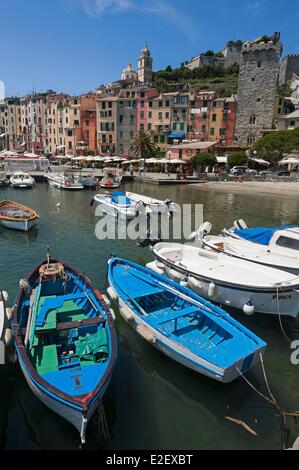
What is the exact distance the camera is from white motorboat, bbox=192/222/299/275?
1495 centimetres

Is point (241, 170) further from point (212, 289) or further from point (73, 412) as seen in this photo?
point (73, 412)

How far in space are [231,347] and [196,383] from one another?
142 centimetres

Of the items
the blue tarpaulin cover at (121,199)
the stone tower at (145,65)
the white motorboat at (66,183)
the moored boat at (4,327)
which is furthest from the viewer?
the stone tower at (145,65)

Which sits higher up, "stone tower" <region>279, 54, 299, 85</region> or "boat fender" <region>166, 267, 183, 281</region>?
"stone tower" <region>279, 54, 299, 85</region>

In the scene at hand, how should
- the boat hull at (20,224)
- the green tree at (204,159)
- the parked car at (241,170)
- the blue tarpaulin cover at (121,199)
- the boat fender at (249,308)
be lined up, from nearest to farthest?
A: the boat fender at (249,308) < the boat hull at (20,224) < the blue tarpaulin cover at (121,199) < the green tree at (204,159) < the parked car at (241,170)

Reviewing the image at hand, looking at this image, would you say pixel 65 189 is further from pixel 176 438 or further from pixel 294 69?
pixel 294 69

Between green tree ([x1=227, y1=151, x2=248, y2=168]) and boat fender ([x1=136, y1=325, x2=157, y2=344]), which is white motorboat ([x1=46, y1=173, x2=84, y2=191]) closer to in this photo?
green tree ([x1=227, y1=151, x2=248, y2=168])

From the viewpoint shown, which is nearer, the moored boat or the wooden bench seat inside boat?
the moored boat

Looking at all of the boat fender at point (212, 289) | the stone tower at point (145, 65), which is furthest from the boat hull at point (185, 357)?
the stone tower at point (145, 65)

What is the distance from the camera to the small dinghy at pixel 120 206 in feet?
94.4

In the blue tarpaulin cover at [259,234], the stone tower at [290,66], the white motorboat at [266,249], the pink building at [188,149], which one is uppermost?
the stone tower at [290,66]

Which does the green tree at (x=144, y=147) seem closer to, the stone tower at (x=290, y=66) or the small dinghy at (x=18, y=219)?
the small dinghy at (x=18, y=219)

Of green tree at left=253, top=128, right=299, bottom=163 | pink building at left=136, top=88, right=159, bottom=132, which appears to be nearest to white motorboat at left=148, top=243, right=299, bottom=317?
green tree at left=253, top=128, right=299, bottom=163

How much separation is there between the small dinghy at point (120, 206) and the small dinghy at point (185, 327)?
15917 millimetres
